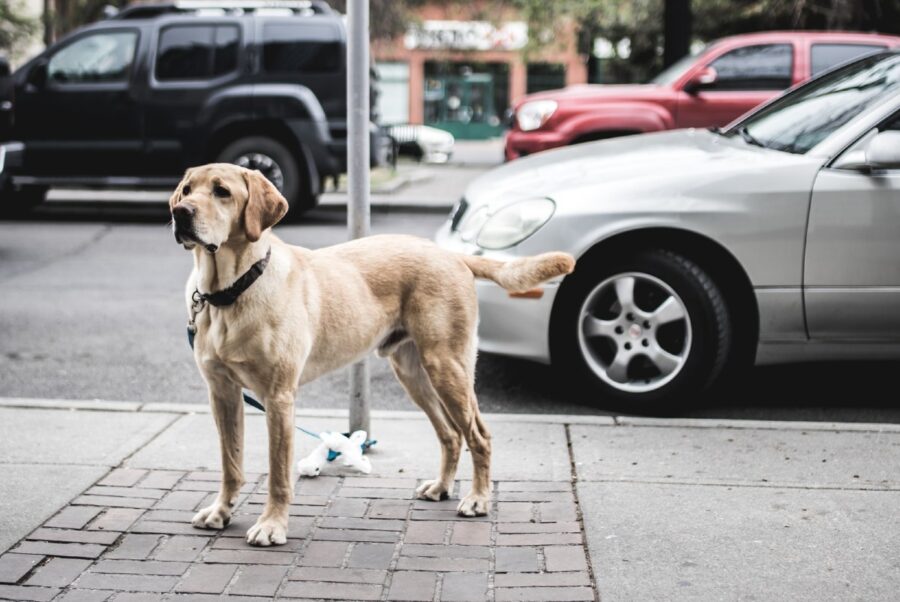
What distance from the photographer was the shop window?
50.0 meters

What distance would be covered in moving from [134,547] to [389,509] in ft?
3.04

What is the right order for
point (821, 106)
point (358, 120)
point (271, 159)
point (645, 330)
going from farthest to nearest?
point (271, 159), point (821, 106), point (645, 330), point (358, 120)

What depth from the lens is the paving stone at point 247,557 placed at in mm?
3766

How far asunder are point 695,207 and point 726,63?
7139 millimetres

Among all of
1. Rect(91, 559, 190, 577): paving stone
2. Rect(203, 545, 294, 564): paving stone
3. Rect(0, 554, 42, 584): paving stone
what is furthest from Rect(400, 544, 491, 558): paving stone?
Rect(0, 554, 42, 584): paving stone

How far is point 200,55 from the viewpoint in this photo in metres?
13.0

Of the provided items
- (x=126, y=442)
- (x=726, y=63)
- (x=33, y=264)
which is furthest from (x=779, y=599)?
(x=726, y=63)

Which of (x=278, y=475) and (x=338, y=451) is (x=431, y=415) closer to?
(x=338, y=451)

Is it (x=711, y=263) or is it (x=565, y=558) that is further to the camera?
(x=711, y=263)

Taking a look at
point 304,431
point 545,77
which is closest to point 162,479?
point 304,431

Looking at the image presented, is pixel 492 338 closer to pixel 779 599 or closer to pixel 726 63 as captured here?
pixel 779 599

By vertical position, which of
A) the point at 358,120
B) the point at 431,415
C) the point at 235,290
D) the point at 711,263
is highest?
the point at 358,120

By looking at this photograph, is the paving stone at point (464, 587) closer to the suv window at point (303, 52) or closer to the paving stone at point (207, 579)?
the paving stone at point (207, 579)

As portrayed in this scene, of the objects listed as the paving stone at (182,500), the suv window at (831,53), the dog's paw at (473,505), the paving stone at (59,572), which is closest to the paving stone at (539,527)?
the dog's paw at (473,505)
